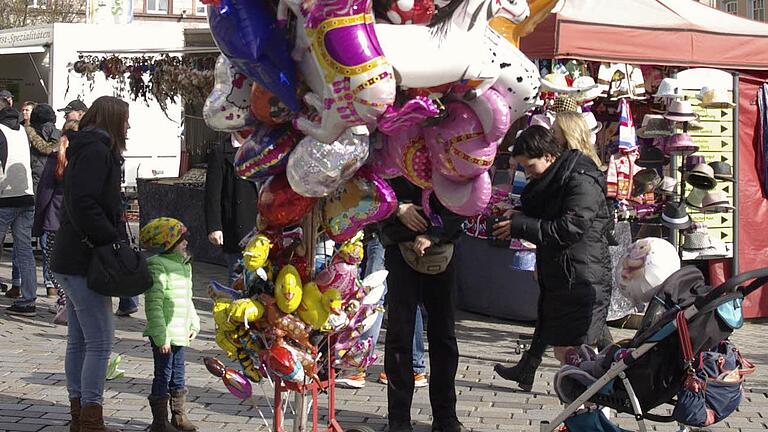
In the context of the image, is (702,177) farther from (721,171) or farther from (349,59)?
(349,59)

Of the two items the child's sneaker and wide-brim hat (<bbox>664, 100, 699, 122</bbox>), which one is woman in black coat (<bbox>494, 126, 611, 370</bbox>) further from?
wide-brim hat (<bbox>664, 100, 699, 122</bbox>)

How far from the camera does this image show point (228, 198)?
889 cm

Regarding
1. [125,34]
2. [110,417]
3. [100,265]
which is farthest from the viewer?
[125,34]

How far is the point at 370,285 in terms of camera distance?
5039 millimetres

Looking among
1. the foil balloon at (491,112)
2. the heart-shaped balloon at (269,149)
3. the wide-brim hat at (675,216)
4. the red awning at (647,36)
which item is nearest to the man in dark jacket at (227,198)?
the red awning at (647,36)

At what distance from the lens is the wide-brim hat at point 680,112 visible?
30.0ft

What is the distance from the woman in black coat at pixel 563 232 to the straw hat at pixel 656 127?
320 cm

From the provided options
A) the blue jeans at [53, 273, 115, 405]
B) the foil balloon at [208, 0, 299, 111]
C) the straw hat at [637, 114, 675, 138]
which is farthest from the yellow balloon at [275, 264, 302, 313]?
the straw hat at [637, 114, 675, 138]

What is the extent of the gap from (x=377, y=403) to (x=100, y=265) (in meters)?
2.07

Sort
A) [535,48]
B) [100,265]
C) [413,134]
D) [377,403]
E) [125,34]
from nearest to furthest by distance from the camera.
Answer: [413,134]
[100,265]
[377,403]
[535,48]
[125,34]

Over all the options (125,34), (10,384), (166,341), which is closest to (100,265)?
(166,341)

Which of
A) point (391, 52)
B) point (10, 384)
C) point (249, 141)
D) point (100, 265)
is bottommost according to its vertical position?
point (10, 384)

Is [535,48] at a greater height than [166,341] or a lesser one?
greater

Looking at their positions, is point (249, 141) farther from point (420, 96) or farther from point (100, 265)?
point (100, 265)
